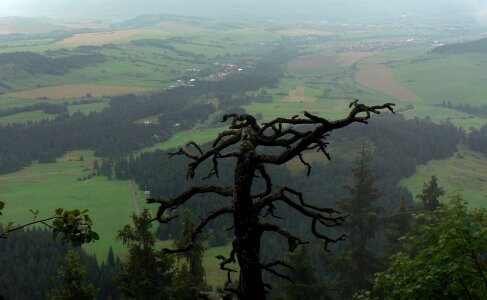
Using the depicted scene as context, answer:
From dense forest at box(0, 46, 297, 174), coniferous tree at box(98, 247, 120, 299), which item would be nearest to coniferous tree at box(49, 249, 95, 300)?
coniferous tree at box(98, 247, 120, 299)

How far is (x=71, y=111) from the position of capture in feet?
416

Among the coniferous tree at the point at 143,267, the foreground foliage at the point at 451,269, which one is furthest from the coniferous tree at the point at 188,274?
the foreground foliage at the point at 451,269

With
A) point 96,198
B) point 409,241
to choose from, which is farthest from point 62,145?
point 409,241

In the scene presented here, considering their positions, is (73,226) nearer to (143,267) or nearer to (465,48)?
(143,267)

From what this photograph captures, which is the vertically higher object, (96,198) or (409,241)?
(409,241)

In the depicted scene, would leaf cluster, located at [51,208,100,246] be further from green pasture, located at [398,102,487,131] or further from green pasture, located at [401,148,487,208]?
green pasture, located at [398,102,487,131]

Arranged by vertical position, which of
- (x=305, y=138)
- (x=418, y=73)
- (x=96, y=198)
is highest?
(x=305, y=138)

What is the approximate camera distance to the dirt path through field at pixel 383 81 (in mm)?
139125

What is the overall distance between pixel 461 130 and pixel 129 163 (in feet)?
236

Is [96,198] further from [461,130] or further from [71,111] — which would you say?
[461,130]

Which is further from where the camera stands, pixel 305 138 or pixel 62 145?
pixel 62 145

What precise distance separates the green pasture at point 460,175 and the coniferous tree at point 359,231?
38779 mm

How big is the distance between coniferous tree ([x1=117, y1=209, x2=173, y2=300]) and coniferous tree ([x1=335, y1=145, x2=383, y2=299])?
1218 centimetres

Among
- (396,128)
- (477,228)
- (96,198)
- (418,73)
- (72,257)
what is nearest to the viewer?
(477,228)
